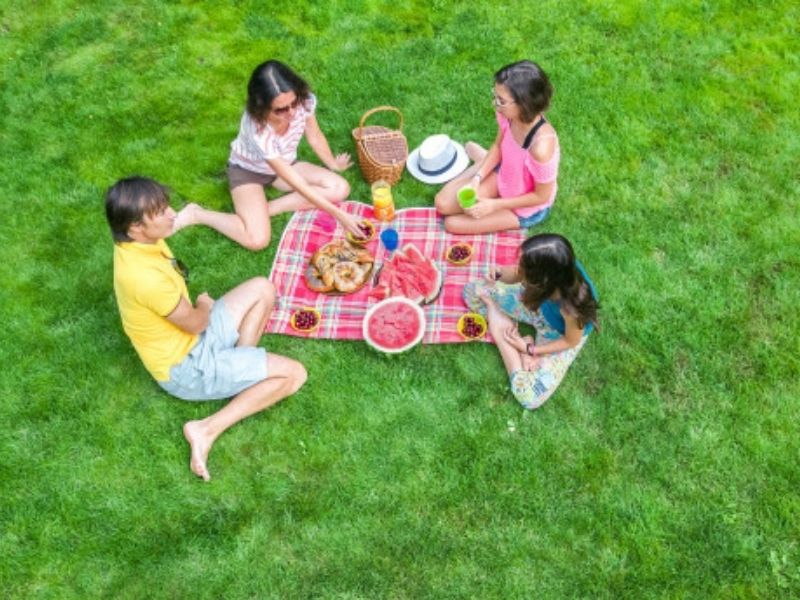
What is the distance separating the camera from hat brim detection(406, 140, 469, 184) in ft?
18.0

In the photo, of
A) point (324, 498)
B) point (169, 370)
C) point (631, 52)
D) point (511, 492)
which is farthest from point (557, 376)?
point (631, 52)

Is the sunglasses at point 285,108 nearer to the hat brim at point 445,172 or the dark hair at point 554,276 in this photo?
the hat brim at point 445,172

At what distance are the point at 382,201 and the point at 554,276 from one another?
1.86m

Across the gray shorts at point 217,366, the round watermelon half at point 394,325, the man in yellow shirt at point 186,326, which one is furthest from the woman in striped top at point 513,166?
the gray shorts at point 217,366

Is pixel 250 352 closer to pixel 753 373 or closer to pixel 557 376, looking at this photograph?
pixel 557 376

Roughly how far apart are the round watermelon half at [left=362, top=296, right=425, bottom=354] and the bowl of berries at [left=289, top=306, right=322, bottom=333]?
0.43 m

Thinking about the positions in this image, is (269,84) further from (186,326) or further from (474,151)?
(474,151)

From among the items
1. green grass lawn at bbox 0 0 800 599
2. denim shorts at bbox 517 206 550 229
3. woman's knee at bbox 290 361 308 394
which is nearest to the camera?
green grass lawn at bbox 0 0 800 599

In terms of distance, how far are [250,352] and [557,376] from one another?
197 cm

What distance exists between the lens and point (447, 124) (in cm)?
596

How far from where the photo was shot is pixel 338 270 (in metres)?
4.93

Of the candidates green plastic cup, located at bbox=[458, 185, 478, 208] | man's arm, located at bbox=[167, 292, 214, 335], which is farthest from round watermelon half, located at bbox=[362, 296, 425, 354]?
man's arm, located at bbox=[167, 292, 214, 335]

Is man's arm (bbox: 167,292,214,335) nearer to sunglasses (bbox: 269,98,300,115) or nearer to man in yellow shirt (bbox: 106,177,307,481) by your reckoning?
man in yellow shirt (bbox: 106,177,307,481)

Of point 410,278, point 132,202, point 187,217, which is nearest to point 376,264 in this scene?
point 410,278
